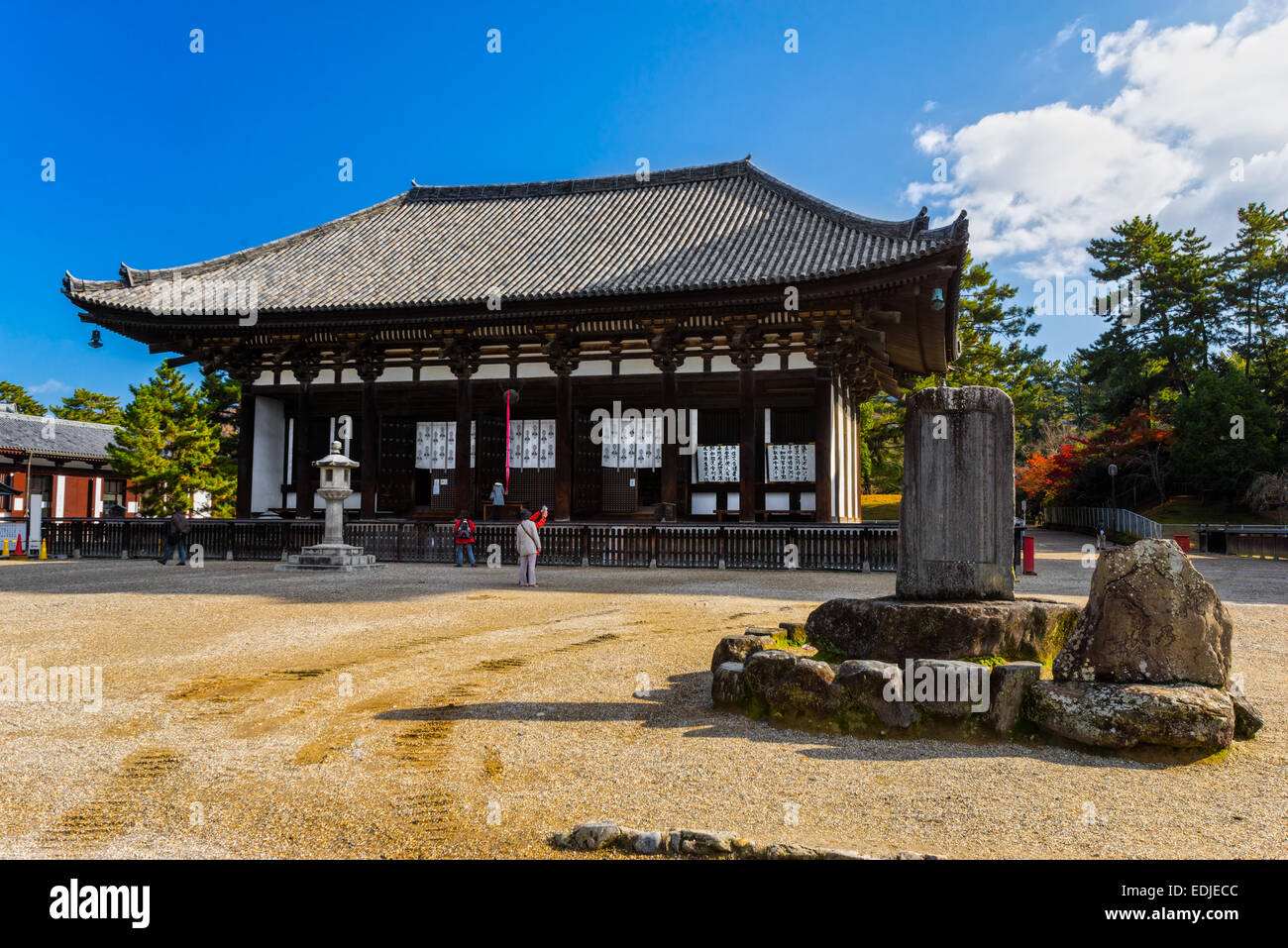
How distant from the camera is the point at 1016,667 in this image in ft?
14.6

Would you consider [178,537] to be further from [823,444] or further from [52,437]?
[52,437]

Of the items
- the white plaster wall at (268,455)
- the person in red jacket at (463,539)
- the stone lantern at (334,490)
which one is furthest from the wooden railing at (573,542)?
the white plaster wall at (268,455)

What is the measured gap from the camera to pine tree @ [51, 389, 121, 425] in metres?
53.3

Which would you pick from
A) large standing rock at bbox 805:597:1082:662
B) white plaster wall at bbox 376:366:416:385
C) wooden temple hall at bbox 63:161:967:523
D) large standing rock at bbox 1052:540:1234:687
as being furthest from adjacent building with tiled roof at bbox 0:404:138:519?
large standing rock at bbox 1052:540:1234:687

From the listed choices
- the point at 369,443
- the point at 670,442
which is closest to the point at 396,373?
the point at 369,443

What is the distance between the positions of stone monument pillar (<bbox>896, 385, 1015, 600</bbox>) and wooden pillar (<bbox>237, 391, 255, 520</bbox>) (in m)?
18.2

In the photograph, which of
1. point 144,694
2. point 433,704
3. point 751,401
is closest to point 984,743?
point 433,704

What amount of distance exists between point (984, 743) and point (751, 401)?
12.7 meters

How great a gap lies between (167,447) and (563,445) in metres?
23.2

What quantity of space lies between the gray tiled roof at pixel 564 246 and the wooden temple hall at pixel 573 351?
0.30 ft

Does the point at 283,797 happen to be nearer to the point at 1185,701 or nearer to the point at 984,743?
the point at 984,743

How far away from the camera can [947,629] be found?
5.04m

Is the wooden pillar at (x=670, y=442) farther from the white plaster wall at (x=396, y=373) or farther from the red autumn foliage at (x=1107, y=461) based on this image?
the red autumn foliage at (x=1107, y=461)

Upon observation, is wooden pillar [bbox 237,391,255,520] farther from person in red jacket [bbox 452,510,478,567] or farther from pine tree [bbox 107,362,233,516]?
pine tree [bbox 107,362,233,516]
